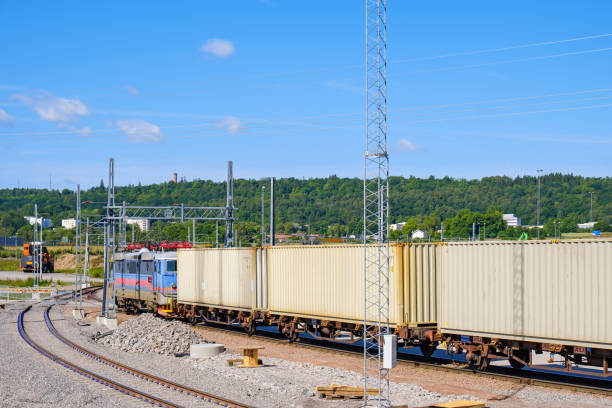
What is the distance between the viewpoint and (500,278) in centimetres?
1875

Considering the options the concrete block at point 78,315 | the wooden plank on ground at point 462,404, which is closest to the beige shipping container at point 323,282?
the wooden plank on ground at point 462,404

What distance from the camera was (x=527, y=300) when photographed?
18.1m

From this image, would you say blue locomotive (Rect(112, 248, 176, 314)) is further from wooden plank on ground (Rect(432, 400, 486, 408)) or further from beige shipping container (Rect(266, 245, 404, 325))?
wooden plank on ground (Rect(432, 400, 486, 408))

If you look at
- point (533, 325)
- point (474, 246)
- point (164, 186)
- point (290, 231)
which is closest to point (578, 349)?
point (533, 325)

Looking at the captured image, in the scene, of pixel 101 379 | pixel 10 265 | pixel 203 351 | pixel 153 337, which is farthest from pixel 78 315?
pixel 10 265

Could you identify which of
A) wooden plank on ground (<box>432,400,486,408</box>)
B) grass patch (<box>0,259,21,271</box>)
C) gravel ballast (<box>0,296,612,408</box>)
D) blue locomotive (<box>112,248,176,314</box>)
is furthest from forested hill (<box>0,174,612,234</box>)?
wooden plank on ground (<box>432,400,486,408</box>)

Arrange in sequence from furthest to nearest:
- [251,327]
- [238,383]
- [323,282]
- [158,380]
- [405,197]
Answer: [405,197]
[251,327]
[323,282]
[158,380]
[238,383]

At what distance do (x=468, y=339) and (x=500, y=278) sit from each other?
2.30m

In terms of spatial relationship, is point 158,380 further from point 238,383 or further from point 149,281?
point 149,281

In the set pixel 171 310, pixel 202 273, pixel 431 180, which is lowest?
pixel 171 310

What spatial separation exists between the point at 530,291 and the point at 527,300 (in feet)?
0.87

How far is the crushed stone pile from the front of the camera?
2595 centimetres

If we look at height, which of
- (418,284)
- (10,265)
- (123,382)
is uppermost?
(418,284)

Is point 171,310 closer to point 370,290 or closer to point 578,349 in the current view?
point 370,290
